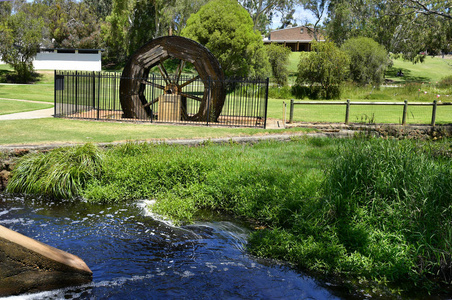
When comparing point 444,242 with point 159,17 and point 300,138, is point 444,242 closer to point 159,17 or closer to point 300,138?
point 300,138

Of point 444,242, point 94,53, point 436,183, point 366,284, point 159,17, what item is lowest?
point 366,284

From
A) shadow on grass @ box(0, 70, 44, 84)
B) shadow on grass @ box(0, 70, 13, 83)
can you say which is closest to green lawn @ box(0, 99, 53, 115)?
shadow on grass @ box(0, 70, 44, 84)

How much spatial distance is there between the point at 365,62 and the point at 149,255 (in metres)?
29.5

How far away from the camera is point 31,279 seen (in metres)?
4.55

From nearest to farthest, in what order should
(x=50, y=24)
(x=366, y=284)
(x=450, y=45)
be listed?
(x=366, y=284) → (x=450, y=45) → (x=50, y=24)

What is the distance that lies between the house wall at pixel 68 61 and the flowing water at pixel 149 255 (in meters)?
32.9

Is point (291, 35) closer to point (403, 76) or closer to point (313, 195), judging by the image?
point (403, 76)

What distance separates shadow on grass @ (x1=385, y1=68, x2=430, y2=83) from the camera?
4575cm

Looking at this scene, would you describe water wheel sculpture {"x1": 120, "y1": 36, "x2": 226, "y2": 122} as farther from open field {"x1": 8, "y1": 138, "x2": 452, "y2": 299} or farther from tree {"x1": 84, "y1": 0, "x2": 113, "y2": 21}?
tree {"x1": 84, "y1": 0, "x2": 113, "y2": 21}

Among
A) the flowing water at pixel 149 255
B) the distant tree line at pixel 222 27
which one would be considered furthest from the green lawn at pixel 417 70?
the flowing water at pixel 149 255

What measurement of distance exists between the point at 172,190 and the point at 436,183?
14.3ft

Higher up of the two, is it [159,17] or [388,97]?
[159,17]

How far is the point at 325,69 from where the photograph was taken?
89.1ft

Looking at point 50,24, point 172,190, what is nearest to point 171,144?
point 172,190
